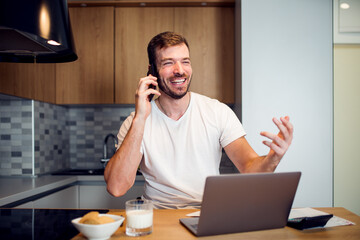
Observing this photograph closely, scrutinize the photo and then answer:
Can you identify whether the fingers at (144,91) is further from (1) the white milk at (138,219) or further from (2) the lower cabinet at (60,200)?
(2) the lower cabinet at (60,200)

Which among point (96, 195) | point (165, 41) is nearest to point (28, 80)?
point (96, 195)

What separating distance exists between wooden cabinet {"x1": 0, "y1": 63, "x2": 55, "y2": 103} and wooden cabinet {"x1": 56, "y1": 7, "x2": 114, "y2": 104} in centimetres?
24

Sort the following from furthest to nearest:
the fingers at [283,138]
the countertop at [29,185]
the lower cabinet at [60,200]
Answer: the lower cabinet at [60,200], the countertop at [29,185], the fingers at [283,138]

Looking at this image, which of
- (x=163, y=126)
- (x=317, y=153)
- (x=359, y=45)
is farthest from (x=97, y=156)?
(x=359, y=45)

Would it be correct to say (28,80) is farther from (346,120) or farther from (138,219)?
(346,120)

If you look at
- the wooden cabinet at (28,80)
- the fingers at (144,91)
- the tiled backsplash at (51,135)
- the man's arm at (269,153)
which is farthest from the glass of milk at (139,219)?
the tiled backsplash at (51,135)

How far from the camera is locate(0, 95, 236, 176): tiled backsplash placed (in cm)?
254

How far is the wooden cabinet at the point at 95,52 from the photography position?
284 centimetres

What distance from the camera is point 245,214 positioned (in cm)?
92

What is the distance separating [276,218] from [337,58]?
1998 mm

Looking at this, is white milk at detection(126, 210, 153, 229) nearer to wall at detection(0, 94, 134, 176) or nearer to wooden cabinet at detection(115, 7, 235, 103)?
wall at detection(0, 94, 134, 176)

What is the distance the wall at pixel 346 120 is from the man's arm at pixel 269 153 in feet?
4.35

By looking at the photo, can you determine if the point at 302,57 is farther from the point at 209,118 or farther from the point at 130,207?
the point at 130,207

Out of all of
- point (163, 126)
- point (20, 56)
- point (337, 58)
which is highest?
point (337, 58)
